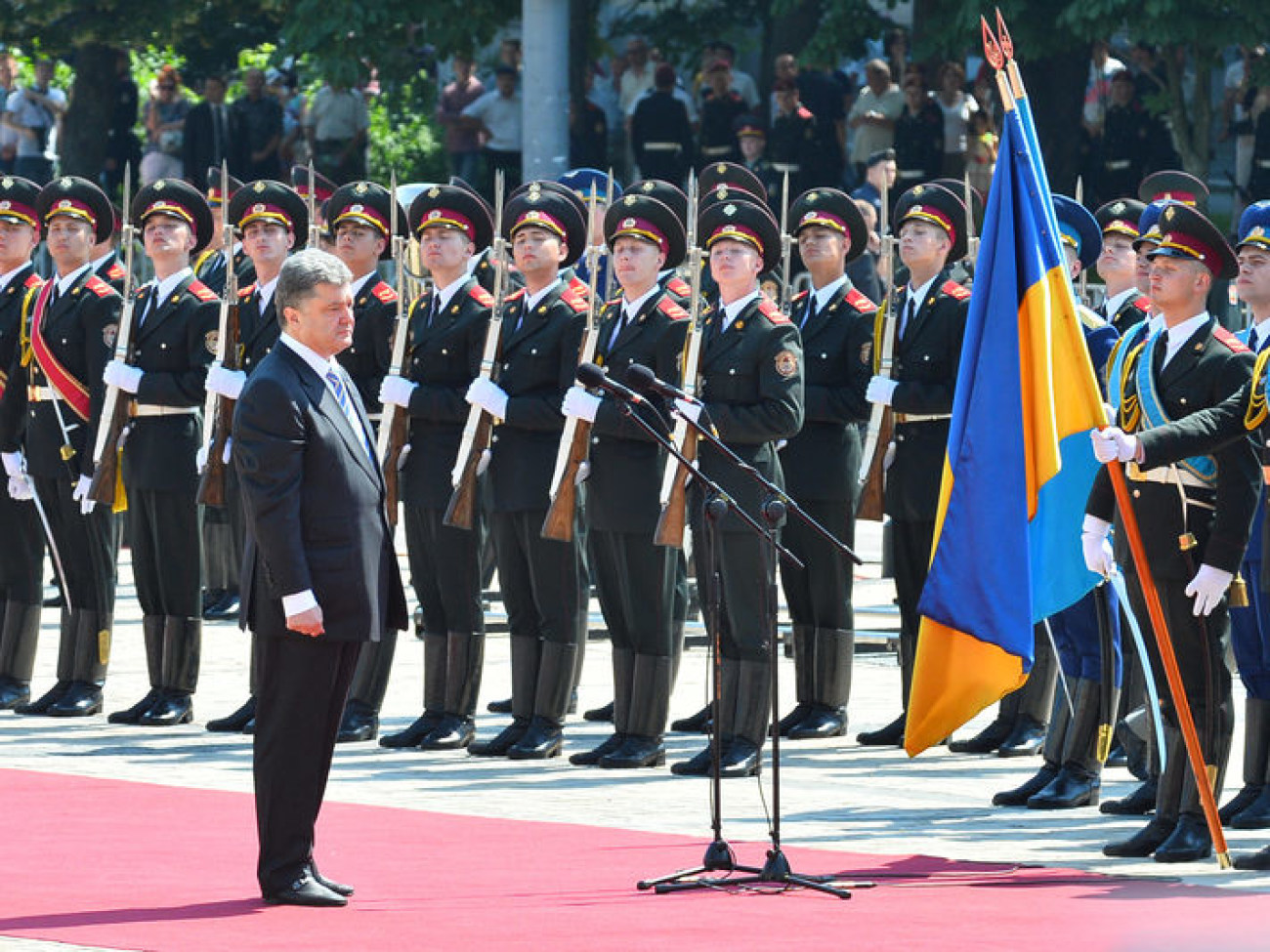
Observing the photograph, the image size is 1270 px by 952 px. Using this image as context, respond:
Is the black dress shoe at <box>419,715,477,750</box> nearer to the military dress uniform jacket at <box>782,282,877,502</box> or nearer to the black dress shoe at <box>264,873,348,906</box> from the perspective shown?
the military dress uniform jacket at <box>782,282,877,502</box>

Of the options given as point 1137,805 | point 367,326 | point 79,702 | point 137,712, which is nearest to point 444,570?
point 367,326

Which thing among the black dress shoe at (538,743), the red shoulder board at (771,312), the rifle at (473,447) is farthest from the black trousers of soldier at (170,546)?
the red shoulder board at (771,312)

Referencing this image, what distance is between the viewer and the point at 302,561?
26.0 ft

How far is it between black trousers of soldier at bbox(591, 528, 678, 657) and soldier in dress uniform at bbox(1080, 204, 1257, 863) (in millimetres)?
2199

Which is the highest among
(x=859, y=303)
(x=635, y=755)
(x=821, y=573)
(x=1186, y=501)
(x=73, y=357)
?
(x=859, y=303)

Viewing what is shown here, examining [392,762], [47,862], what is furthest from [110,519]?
[47,862]

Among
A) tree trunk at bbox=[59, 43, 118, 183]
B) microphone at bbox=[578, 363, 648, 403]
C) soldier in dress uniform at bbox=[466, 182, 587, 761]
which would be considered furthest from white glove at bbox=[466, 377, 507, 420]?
tree trunk at bbox=[59, 43, 118, 183]

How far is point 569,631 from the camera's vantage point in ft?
36.6

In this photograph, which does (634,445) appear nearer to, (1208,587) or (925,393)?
(925,393)

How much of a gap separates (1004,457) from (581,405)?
2192mm

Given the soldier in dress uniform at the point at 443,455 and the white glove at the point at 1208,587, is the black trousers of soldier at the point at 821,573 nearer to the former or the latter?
the soldier in dress uniform at the point at 443,455

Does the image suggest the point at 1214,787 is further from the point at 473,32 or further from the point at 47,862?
the point at 473,32

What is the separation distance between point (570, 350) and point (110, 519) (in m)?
2.44

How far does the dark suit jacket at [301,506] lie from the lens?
7.92 m
